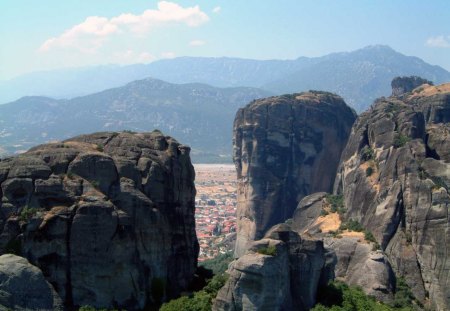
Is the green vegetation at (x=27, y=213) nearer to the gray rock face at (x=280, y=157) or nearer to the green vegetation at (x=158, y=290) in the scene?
the green vegetation at (x=158, y=290)

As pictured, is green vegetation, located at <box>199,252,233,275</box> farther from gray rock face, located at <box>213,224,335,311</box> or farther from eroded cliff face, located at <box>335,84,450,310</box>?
gray rock face, located at <box>213,224,335,311</box>

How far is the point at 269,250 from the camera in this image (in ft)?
133

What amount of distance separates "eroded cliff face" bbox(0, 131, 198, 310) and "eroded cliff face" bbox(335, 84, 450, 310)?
23611mm

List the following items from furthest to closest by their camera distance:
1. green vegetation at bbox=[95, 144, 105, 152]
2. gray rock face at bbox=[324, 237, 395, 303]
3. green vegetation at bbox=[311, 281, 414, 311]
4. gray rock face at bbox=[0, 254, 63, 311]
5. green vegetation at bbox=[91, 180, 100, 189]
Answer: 1. gray rock face at bbox=[324, 237, 395, 303]
2. green vegetation at bbox=[95, 144, 105, 152]
3. green vegetation at bbox=[311, 281, 414, 311]
4. green vegetation at bbox=[91, 180, 100, 189]
5. gray rock face at bbox=[0, 254, 63, 311]

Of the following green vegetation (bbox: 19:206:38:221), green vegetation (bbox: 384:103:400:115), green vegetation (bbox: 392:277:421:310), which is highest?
green vegetation (bbox: 384:103:400:115)

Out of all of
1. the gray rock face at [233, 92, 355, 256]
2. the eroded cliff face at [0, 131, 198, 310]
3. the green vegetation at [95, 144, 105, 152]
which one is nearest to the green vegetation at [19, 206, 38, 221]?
the eroded cliff face at [0, 131, 198, 310]

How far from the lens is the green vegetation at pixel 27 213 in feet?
128

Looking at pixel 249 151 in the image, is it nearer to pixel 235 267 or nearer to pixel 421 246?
pixel 421 246

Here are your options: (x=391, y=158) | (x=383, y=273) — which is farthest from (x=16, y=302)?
(x=391, y=158)

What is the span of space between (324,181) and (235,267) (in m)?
60.6

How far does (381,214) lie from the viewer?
64312 mm

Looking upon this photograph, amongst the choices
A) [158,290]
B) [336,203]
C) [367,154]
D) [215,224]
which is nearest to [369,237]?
[367,154]

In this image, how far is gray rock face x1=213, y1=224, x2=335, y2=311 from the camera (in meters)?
39.4

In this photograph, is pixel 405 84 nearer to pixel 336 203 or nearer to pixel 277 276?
pixel 336 203
